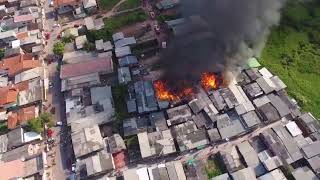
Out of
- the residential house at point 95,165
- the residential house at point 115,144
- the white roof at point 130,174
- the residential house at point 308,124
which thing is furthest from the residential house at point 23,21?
the residential house at point 308,124

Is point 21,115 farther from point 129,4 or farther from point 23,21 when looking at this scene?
point 129,4

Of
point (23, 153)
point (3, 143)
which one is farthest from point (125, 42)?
point (3, 143)

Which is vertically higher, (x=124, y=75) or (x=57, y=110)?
(x=124, y=75)

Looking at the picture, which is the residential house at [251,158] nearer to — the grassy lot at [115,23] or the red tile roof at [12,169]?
the red tile roof at [12,169]

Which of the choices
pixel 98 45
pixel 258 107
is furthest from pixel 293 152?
pixel 98 45

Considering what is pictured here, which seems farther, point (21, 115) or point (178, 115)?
point (21, 115)

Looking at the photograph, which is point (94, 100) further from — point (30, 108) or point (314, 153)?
point (314, 153)

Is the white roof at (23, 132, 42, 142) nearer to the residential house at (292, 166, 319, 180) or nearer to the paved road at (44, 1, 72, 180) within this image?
the paved road at (44, 1, 72, 180)
